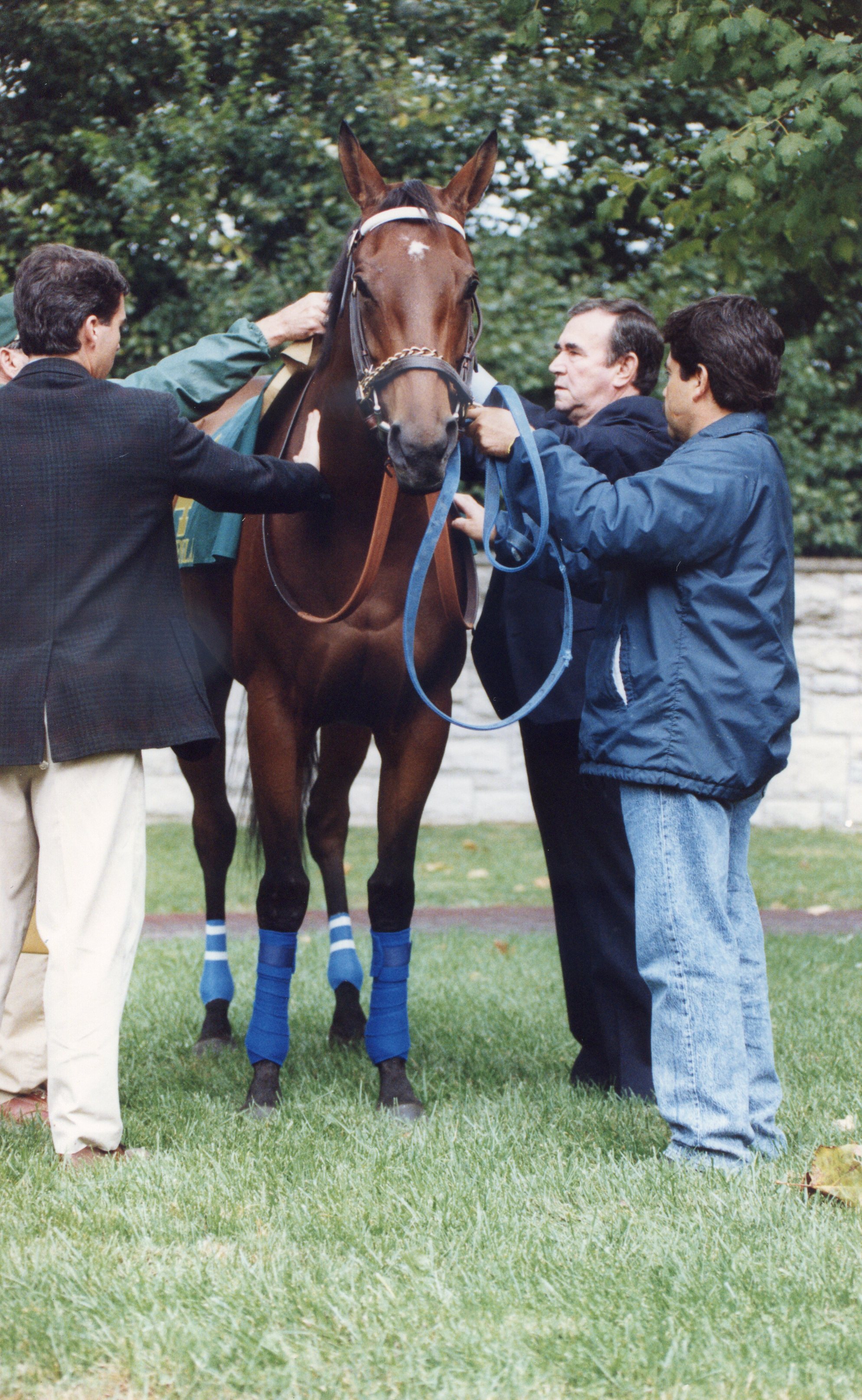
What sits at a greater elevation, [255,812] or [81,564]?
[81,564]

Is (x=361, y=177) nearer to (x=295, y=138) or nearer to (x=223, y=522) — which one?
Answer: (x=223, y=522)

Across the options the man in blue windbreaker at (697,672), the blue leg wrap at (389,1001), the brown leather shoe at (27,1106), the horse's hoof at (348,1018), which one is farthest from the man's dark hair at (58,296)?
the horse's hoof at (348,1018)

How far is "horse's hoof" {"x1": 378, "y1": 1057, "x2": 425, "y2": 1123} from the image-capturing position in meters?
3.65

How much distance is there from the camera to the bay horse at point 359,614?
3186 millimetres

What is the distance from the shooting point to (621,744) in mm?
3000

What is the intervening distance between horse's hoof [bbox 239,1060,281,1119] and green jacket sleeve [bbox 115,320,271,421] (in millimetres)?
1835

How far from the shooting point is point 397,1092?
3.73 meters

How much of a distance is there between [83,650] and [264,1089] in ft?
4.73

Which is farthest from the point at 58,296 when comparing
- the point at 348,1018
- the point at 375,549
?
the point at 348,1018

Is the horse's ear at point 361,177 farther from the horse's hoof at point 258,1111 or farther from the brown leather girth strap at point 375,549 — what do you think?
the horse's hoof at point 258,1111

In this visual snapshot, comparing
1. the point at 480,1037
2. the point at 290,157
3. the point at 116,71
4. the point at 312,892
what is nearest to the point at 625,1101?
the point at 480,1037

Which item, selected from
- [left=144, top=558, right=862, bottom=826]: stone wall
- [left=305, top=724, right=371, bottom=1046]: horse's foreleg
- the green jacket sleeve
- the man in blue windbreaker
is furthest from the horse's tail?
[left=144, top=558, right=862, bottom=826]: stone wall

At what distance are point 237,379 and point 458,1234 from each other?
231cm

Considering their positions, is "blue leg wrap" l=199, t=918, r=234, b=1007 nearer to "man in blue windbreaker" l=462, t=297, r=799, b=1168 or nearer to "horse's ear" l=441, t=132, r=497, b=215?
"man in blue windbreaker" l=462, t=297, r=799, b=1168
